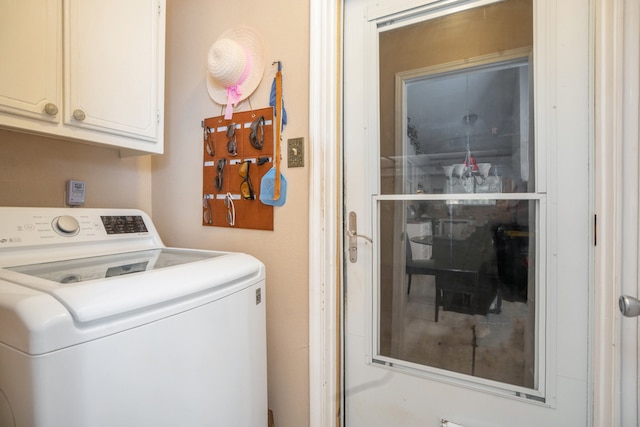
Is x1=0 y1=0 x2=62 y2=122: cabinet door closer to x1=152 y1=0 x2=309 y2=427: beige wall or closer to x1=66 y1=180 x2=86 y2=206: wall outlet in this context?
x1=66 y1=180 x2=86 y2=206: wall outlet

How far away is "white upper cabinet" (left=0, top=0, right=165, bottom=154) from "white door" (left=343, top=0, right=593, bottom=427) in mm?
913

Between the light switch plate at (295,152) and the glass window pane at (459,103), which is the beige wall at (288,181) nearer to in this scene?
the light switch plate at (295,152)

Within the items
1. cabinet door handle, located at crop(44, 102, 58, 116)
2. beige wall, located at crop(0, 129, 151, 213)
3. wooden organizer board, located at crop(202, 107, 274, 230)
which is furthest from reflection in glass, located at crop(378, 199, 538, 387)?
beige wall, located at crop(0, 129, 151, 213)

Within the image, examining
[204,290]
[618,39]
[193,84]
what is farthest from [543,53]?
[193,84]

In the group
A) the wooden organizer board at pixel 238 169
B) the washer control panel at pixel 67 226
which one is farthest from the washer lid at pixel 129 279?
the wooden organizer board at pixel 238 169

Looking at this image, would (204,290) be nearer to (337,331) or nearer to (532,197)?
(337,331)

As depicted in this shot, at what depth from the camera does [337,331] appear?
124 centimetres

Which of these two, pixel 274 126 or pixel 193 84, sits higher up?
pixel 193 84

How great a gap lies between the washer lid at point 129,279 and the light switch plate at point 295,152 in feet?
1.48

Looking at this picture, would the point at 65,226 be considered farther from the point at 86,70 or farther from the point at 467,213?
the point at 467,213

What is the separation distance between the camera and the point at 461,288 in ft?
3.55

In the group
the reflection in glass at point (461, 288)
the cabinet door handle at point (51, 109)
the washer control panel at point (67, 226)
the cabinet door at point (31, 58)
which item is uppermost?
the cabinet door at point (31, 58)

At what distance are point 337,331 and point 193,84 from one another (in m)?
1.47

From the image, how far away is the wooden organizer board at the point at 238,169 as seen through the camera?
1312mm
